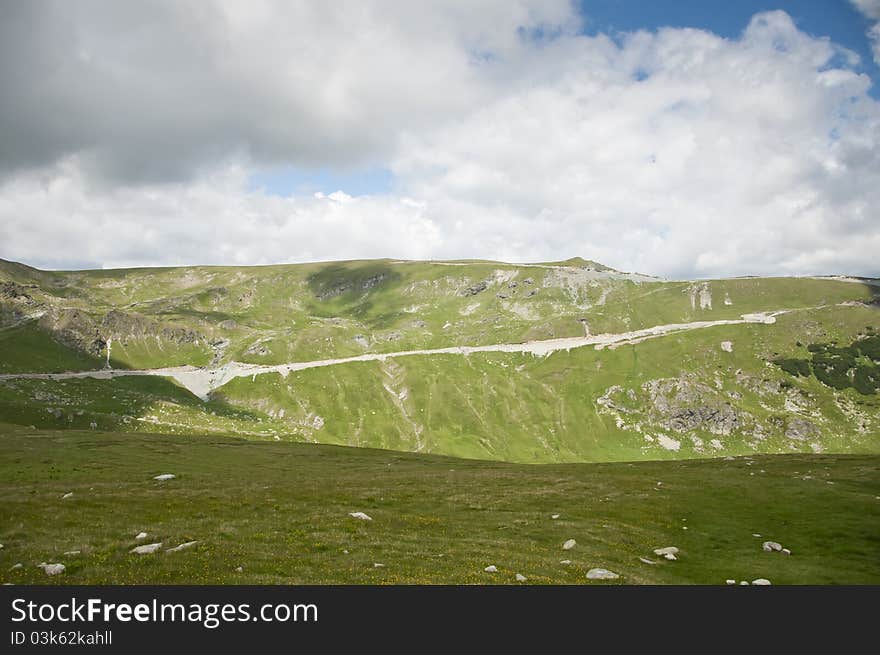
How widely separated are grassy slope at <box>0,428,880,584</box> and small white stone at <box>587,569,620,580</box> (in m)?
0.71

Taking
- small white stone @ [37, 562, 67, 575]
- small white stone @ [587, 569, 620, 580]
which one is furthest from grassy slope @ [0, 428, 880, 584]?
small white stone @ [587, 569, 620, 580]

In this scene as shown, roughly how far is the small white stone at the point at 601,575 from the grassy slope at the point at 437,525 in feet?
2.34

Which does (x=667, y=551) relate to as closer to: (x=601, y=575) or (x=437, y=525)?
(x=601, y=575)

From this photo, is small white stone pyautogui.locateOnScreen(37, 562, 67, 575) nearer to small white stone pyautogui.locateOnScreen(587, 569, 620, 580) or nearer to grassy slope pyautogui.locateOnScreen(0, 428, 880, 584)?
grassy slope pyautogui.locateOnScreen(0, 428, 880, 584)

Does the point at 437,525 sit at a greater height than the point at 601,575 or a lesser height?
lesser

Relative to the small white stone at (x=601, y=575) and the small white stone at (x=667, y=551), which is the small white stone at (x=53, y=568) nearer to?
the small white stone at (x=601, y=575)

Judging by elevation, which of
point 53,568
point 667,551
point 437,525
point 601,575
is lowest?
point 667,551

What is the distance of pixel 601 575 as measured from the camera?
23844 mm

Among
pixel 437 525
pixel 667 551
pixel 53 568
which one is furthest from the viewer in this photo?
pixel 437 525

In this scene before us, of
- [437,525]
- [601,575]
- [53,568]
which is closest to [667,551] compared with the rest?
[601,575]

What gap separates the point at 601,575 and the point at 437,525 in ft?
45.0

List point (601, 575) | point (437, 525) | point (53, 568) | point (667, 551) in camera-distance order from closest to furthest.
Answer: point (53, 568) → point (601, 575) → point (667, 551) → point (437, 525)

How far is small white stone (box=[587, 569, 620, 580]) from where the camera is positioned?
23.6 m
